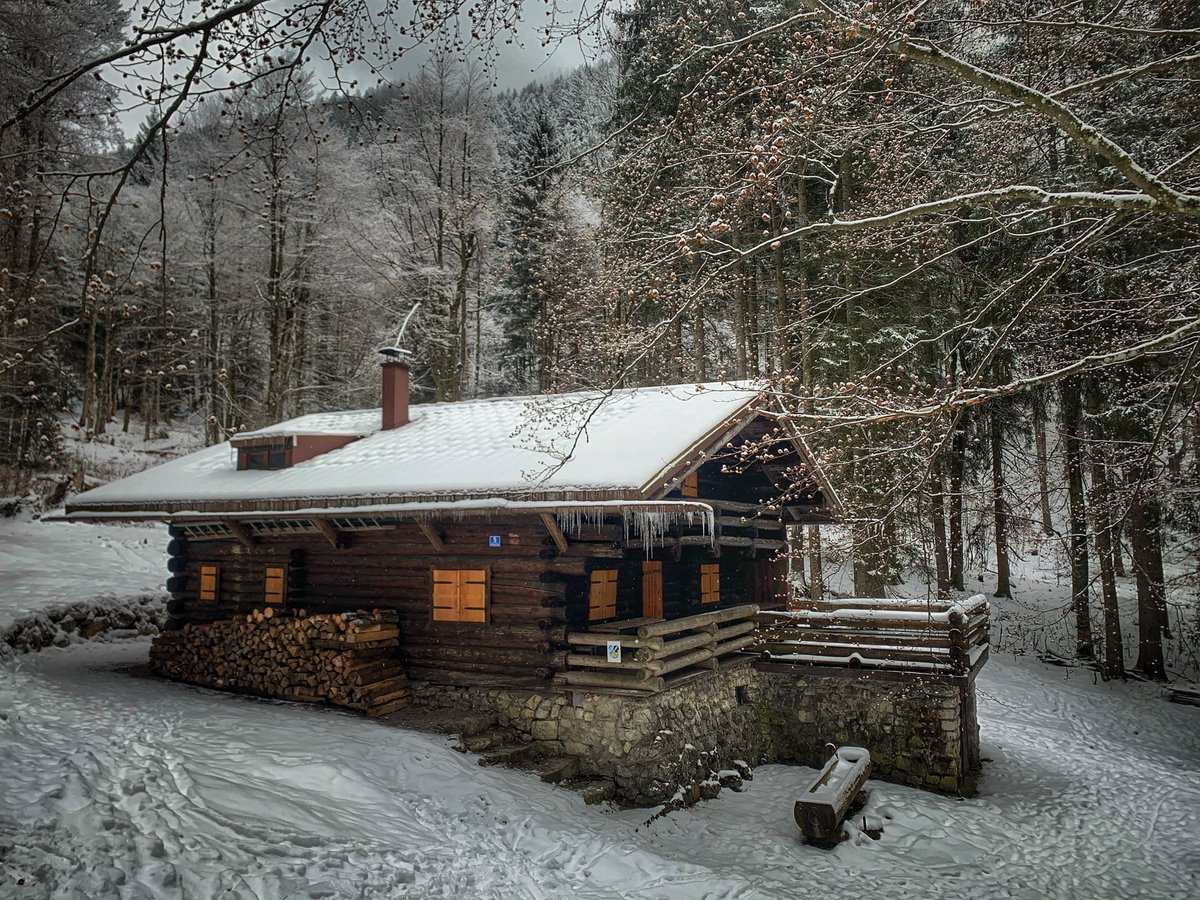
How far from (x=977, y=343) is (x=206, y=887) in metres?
18.6

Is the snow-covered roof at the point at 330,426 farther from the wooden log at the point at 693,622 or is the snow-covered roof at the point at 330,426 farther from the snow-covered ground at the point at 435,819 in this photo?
the wooden log at the point at 693,622

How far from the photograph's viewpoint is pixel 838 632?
44.7 ft

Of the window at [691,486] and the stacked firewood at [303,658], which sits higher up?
the window at [691,486]

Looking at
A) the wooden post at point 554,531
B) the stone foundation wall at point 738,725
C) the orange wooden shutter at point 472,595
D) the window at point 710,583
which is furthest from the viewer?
the window at point 710,583

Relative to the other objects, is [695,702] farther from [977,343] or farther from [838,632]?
[977,343]

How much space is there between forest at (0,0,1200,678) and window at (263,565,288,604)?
2.96 m

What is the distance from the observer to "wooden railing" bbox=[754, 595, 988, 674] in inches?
503

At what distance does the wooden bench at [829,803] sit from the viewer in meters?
9.83

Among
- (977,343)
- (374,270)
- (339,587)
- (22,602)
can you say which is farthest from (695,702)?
(374,270)

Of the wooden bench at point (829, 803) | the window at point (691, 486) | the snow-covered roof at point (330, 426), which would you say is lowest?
the wooden bench at point (829, 803)

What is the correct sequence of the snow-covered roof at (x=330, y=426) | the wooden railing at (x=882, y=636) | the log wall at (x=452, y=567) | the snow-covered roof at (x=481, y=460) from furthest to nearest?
1. the snow-covered roof at (x=330, y=426)
2. the wooden railing at (x=882, y=636)
3. the log wall at (x=452, y=567)
4. the snow-covered roof at (x=481, y=460)

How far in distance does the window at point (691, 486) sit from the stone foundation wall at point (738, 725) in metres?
3.06

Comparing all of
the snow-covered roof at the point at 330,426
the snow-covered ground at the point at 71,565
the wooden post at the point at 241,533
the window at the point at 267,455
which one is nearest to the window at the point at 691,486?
the snow-covered roof at the point at 330,426

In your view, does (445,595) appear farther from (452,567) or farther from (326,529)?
(326,529)
